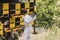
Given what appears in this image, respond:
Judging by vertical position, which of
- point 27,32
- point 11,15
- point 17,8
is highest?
point 17,8

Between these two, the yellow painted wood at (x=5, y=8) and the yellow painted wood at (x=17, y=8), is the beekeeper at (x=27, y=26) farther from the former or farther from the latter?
the yellow painted wood at (x=5, y=8)

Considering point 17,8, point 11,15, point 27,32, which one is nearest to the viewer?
point 11,15

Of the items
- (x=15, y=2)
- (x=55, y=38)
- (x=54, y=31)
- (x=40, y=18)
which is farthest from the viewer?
(x=40, y=18)

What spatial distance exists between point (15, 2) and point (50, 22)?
3012mm

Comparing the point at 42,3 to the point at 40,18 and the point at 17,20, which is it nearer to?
the point at 40,18

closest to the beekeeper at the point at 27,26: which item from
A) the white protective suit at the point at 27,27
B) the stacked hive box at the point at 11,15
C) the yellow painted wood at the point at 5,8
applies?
the white protective suit at the point at 27,27

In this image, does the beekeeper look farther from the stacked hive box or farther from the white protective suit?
the stacked hive box

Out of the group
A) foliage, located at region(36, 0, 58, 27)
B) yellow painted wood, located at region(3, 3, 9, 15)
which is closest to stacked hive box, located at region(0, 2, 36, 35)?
yellow painted wood, located at region(3, 3, 9, 15)

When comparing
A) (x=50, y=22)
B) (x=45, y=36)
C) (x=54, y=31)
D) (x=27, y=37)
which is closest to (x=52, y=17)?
(x=50, y=22)

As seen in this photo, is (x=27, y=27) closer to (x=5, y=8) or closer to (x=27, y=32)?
(x=27, y=32)

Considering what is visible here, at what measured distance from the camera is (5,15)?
5035 millimetres

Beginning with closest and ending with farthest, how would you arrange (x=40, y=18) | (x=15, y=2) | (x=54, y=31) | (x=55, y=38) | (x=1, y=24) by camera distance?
(x=1, y=24) < (x=15, y=2) < (x=55, y=38) < (x=54, y=31) < (x=40, y=18)

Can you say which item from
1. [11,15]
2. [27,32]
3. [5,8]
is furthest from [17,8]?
[27,32]

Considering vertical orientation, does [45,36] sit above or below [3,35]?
below
